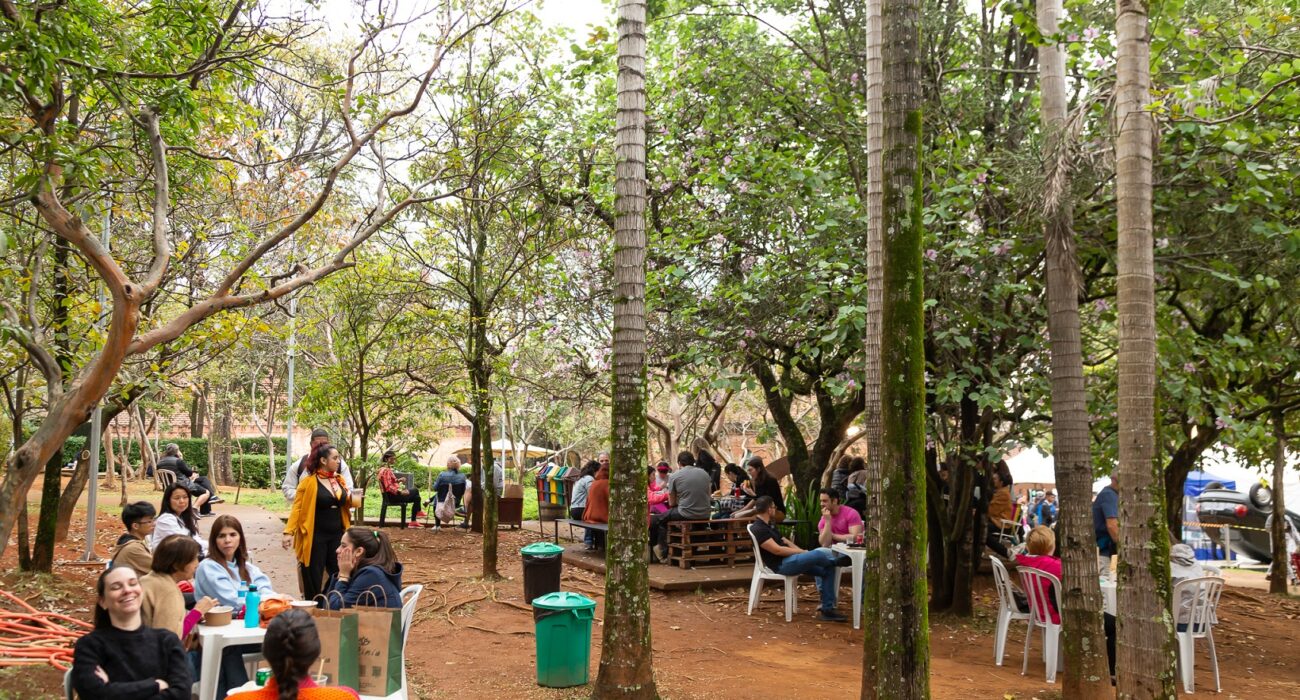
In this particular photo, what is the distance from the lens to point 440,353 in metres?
16.4

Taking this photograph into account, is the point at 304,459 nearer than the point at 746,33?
Yes

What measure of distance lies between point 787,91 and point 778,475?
10465 mm

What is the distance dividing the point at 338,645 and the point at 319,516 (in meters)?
3.48

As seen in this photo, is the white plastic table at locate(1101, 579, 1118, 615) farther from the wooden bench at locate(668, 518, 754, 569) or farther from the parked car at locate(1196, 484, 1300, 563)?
the parked car at locate(1196, 484, 1300, 563)

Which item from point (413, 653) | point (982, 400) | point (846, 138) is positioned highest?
point (846, 138)

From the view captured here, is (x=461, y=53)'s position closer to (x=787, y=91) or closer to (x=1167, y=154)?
(x=787, y=91)

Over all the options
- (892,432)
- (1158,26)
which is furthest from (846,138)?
(892,432)

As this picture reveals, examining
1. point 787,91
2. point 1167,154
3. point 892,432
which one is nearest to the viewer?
point 892,432

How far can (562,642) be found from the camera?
23.9 ft

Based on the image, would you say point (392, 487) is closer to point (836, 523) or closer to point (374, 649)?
point (836, 523)

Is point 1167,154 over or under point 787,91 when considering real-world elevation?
under

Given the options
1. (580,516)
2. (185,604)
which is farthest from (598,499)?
(185,604)

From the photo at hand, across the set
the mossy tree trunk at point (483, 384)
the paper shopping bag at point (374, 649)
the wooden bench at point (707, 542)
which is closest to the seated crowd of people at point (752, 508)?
the wooden bench at point (707, 542)

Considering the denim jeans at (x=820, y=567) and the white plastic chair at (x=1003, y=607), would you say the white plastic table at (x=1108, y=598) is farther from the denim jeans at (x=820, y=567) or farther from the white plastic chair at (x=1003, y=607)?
the denim jeans at (x=820, y=567)
